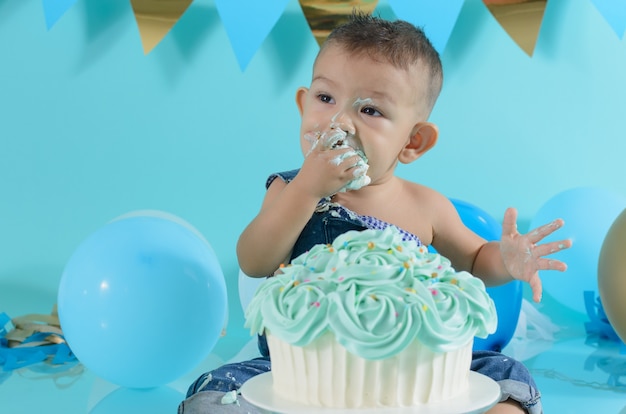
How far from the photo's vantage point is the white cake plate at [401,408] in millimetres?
1221

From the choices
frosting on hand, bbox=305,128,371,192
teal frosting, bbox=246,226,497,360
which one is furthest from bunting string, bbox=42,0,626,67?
teal frosting, bbox=246,226,497,360

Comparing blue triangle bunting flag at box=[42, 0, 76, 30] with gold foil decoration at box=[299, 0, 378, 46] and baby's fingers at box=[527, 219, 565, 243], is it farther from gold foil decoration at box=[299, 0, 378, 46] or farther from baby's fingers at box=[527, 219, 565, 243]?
baby's fingers at box=[527, 219, 565, 243]

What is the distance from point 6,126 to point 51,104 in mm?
158

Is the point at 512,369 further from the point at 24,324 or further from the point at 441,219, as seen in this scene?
the point at 24,324

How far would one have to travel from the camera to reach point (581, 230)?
2756 mm

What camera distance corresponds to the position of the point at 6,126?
300 cm

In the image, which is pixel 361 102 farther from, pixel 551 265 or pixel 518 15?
pixel 518 15

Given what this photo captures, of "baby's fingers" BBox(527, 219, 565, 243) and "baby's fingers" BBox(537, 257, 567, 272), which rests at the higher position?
"baby's fingers" BBox(527, 219, 565, 243)

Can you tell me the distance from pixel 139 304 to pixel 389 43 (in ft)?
2.52

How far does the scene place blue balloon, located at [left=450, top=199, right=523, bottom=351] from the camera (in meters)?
2.34

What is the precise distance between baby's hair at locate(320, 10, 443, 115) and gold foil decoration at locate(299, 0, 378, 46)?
50.0 inches

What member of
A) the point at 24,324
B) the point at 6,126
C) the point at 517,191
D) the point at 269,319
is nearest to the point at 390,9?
the point at 517,191

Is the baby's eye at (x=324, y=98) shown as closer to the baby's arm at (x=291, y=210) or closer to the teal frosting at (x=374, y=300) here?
the baby's arm at (x=291, y=210)

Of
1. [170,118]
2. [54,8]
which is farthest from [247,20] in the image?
[54,8]
